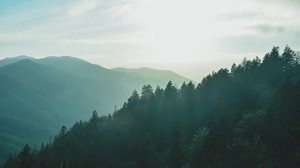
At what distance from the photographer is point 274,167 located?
6931 centimetres

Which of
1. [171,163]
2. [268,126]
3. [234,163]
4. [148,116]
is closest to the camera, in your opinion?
[234,163]

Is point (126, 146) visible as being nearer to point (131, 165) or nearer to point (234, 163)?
point (131, 165)

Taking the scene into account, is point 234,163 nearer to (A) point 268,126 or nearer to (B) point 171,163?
(A) point 268,126

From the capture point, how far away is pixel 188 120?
400 ft

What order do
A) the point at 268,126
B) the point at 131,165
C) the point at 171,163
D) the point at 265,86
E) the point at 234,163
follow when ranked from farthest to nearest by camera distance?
1. the point at 265,86
2. the point at 131,165
3. the point at 171,163
4. the point at 268,126
5. the point at 234,163

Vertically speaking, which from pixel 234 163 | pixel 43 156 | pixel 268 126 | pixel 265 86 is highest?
pixel 265 86

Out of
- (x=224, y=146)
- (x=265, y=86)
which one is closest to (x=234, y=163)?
(x=224, y=146)

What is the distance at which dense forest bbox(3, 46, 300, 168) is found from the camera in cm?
8479

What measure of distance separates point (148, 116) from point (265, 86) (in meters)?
41.9

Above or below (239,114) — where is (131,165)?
below

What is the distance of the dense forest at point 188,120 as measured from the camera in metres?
84.8

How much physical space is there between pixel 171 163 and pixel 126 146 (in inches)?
1391

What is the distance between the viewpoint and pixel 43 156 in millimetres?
139125

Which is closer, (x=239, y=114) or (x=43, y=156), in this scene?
(x=239, y=114)
